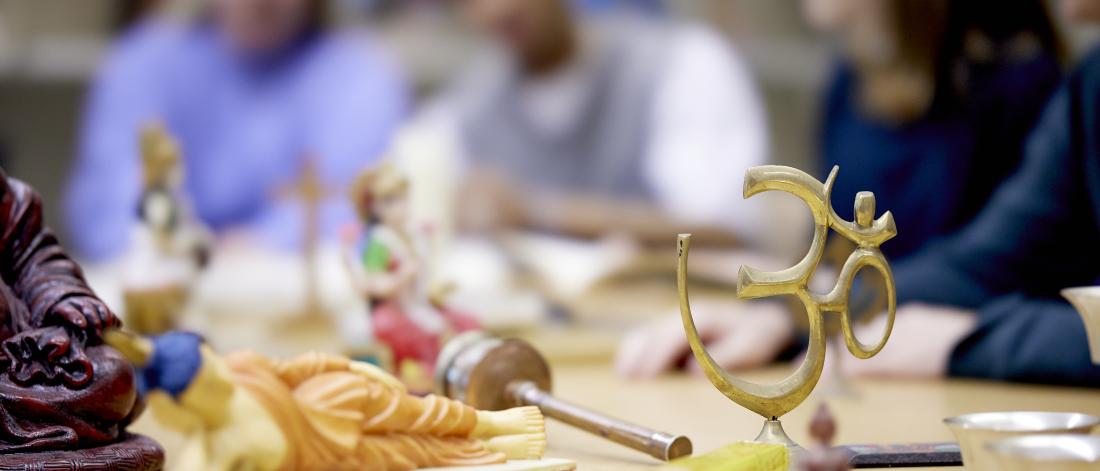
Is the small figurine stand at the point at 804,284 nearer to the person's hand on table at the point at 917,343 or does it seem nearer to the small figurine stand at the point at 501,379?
the small figurine stand at the point at 501,379

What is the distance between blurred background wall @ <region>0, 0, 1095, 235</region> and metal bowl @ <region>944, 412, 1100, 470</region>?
13.4ft

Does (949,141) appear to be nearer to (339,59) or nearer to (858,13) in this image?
(858,13)

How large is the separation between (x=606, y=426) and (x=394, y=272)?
89 centimetres

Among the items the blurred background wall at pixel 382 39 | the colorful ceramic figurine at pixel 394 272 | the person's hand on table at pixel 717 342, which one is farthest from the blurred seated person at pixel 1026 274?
the blurred background wall at pixel 382 39

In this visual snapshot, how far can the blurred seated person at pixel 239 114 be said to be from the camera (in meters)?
5.55

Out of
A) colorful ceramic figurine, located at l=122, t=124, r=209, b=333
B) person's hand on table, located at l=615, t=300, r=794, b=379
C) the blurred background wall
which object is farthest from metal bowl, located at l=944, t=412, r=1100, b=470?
the blurred background wall

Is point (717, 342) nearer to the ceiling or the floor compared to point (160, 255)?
nearer to the floor

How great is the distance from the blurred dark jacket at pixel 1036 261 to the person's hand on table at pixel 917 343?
0.11 ft

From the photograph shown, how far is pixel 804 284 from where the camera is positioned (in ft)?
5.30

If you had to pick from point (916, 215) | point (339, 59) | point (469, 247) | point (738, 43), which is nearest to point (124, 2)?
point (339, 59)

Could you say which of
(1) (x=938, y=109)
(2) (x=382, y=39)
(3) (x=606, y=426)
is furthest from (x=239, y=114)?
(3) (x=606, y=426)

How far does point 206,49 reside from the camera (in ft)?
18.9

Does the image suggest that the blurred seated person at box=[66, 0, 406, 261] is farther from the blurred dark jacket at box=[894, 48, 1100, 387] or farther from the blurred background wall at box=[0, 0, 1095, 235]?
the blurred dark jacket at box=[894, 48, 1100, 387]

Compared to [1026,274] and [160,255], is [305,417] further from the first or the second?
[1026,274]
